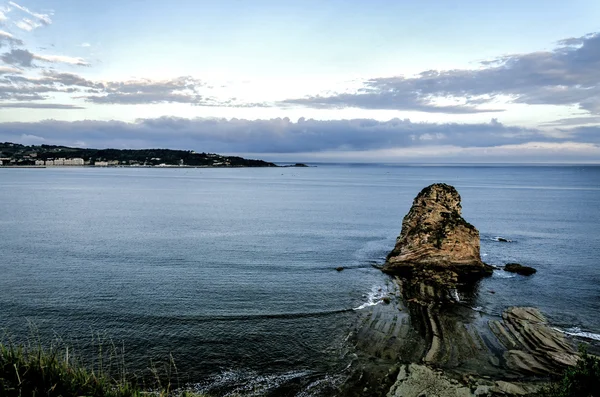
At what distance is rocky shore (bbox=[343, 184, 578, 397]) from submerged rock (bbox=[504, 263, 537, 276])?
427 centimetres

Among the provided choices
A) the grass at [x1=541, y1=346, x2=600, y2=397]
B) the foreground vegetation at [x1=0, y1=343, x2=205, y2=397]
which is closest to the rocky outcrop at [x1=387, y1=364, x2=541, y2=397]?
the grass at [x1=541, y1=346, x2=600, y2=397]

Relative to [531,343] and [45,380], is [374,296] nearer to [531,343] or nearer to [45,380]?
[531,343]

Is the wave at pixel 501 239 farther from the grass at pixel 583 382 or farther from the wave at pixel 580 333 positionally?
the grass at pixel 583 382

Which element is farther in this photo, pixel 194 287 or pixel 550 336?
pixel 194 287

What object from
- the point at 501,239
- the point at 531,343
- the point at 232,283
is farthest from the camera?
the point at 501,239

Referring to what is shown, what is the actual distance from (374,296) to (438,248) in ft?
50.0

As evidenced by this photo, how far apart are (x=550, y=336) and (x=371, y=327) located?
13.9 metres

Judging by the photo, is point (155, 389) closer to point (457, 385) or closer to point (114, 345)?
point (114, 345)

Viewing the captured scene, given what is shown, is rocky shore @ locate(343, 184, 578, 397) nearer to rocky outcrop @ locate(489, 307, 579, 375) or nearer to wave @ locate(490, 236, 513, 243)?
rocky outcrop @ locate(489, 307, 579, 375)

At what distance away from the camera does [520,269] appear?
53.9m

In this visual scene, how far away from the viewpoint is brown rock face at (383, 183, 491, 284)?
53.4m

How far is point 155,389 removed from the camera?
25.6m

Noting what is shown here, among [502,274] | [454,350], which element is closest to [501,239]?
[502,274]

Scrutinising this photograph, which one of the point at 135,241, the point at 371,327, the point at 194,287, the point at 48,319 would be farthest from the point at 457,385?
the point at 135,241
